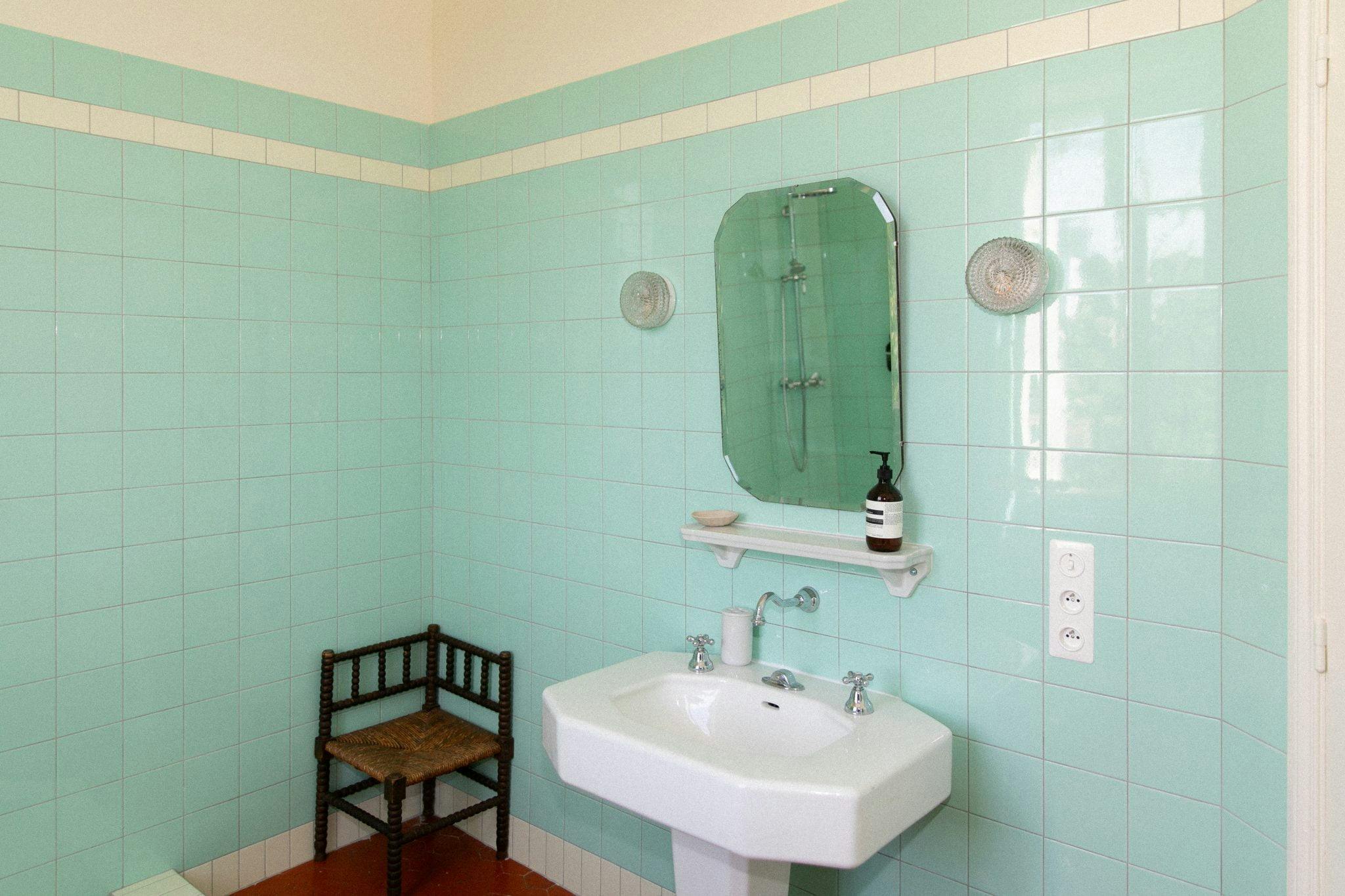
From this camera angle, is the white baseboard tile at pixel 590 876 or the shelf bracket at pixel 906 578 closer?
the shelf bracket at pixel 906 578

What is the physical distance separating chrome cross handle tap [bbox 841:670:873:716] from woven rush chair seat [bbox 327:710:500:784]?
1.21 m

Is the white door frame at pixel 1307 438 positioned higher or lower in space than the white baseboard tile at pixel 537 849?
higher

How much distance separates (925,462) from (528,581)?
131cm

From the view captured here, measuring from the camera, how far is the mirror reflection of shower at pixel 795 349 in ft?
6.59

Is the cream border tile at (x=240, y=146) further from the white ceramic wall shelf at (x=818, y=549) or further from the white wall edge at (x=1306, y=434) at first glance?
the white wall edge at (x=1306, y=434)

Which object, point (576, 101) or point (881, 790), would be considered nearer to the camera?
point (881, 790)

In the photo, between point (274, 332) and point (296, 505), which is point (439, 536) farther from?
point (274, 332)

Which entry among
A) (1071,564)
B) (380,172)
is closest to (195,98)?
(380,172)

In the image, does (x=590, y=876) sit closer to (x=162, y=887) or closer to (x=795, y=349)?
(x=162, y=887)

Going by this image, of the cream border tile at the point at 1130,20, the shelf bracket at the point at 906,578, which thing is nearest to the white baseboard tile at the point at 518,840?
the shelf bracket at the point at 906,578

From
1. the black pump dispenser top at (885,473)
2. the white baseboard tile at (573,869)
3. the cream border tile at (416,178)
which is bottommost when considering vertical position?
the white baseboard tile at (573,869)

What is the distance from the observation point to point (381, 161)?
2828 mm

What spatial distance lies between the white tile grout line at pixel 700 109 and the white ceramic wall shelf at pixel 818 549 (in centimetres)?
95

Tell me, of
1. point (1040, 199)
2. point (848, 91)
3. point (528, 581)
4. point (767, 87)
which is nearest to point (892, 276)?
point (1040, 199)
